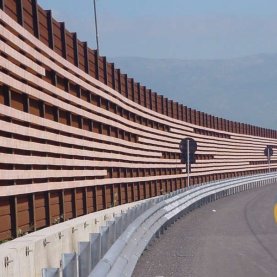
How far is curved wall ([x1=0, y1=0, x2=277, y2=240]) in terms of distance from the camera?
12.0 meters

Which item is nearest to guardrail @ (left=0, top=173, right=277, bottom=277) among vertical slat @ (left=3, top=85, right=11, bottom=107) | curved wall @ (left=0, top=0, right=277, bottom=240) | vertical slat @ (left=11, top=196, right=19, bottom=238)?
vertical slat @ (left=11, top=196, right=19, bottom=238)

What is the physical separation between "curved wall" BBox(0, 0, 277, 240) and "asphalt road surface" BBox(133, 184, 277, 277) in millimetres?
2564

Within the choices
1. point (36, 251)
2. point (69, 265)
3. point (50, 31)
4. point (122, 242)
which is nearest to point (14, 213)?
point (122, 242)

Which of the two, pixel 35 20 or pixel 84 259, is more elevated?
pixel 35 20

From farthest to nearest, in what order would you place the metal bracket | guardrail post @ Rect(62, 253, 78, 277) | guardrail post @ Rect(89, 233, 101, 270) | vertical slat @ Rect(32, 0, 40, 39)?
vertical slat @ Rect(32, 0, 40, 39), guardrail post @ Rect(89, 233, 101, 270), the metal bracket, guardrail post @ Rect(62, 253, 78, 277)

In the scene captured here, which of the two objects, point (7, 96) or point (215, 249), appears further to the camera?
point (215, 249)

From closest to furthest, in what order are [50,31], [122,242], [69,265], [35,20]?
[69,265], [122,242], [35,20], [50,31]

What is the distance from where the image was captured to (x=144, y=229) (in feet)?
42.1

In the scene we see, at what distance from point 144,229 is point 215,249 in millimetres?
1707

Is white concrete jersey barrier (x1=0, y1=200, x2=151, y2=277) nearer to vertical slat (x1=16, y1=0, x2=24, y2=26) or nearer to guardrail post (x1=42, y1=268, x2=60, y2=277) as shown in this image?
guardrail post (x1=42, y1=268, x2=60, y2=277)

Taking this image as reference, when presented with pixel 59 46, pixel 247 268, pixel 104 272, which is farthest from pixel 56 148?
pixel 104 272

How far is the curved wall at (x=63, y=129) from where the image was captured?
1200 centimetres

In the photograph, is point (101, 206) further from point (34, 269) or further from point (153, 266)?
point (34, 269)

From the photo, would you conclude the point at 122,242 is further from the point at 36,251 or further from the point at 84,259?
the point at 84,259
